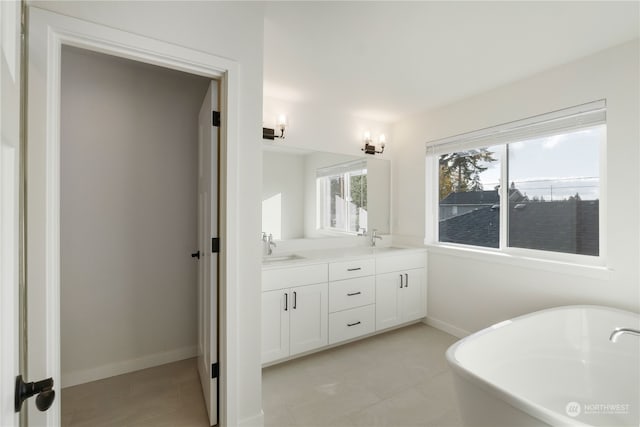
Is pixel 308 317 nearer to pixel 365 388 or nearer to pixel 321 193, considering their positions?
pixel 365 388

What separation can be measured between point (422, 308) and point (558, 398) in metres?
1.54

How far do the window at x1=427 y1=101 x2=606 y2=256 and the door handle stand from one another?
3.11 metres

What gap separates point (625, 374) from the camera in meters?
1.79

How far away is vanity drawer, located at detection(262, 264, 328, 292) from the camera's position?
2.34 m

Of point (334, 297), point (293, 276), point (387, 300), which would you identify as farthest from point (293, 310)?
point (387, 300)

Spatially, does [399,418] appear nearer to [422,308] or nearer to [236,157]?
[422,308]

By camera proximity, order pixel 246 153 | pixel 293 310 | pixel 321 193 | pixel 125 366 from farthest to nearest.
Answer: pixel 321 193, pixel 293 310, pixel 125 366, pixel 246 153

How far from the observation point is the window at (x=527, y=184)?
226 centimetres

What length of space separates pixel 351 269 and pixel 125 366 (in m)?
2.00

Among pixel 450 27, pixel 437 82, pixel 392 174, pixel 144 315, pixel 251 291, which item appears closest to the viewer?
pixel 251 291

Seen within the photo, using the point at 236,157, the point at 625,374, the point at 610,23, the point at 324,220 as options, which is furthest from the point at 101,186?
the point at 625,374

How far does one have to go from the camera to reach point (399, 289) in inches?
123

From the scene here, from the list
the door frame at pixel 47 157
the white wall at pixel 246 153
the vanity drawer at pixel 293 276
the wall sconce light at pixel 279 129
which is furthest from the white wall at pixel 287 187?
the door frame at pixel 47 157

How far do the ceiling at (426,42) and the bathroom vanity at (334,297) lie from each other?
1.59 meters
